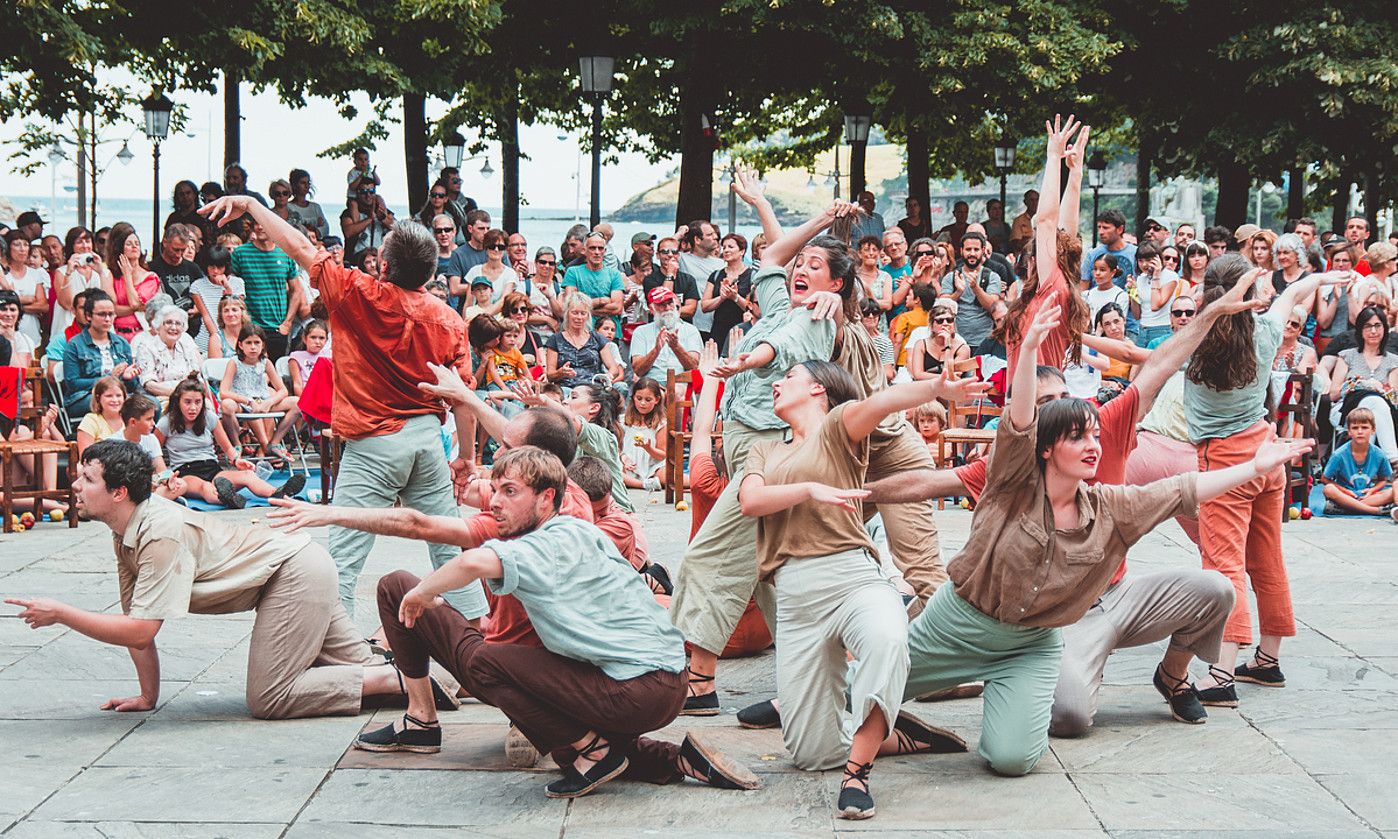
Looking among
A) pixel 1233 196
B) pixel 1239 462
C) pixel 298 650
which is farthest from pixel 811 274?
pixel 1233 196

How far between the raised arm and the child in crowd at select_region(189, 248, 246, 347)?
7.53 metres

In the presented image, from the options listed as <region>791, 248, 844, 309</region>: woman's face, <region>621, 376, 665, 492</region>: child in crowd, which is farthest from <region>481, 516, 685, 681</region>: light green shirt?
<region>621, 376, 665, 492</region>: child in crowd

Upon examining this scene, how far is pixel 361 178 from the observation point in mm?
17422

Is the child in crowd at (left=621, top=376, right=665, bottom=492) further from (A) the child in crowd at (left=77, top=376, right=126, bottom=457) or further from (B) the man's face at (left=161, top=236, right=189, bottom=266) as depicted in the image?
(B) the man's face at (left=161, top=236, right=189, bottom=266)

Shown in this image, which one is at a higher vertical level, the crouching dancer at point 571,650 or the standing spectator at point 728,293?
the standing spectator at point 728,293

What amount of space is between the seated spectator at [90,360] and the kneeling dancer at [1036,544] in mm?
8622

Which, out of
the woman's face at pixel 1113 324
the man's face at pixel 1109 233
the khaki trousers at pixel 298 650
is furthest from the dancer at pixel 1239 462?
the man's face at pixel 1109 233

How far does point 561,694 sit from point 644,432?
7.95 metres

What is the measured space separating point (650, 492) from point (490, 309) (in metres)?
2.40

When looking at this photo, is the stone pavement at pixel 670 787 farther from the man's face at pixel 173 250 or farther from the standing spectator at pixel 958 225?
the standing spectator at pixel 958 225

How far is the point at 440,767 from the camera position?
5.69 meters

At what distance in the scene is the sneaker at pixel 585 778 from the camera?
5.35 m

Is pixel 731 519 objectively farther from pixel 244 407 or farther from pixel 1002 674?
pixel 244 407

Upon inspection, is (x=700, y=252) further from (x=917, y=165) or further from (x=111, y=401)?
(x=917, y=165)
